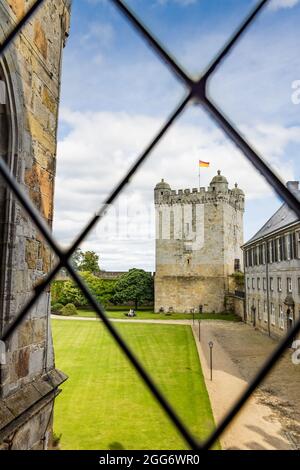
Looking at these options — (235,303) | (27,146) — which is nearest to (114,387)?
(27,146)

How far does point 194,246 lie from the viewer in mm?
41812

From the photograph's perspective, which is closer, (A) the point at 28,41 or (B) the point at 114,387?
(A) the point at 28,41

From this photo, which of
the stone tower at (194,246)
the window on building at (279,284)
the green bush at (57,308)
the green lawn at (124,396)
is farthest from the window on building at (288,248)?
the green bush at (57,308)

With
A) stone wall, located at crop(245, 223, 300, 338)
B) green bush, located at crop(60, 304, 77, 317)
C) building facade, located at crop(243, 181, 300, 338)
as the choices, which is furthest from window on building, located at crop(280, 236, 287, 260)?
green bush, located at crop(60, 304, 77, 317)

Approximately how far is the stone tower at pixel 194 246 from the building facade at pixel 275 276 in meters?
7.91

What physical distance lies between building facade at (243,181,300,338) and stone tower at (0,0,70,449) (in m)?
14.3

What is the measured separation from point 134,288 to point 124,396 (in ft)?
100.0

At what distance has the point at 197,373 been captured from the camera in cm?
1569

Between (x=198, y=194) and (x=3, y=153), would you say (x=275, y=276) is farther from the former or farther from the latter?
(x=3, y=153)

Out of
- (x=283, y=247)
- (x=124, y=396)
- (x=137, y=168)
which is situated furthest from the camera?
(x=283, y=247)

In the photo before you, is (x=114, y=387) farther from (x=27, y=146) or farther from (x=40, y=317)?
(x=27, y=146)

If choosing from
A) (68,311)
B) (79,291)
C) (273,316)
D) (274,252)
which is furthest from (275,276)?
(79,291)

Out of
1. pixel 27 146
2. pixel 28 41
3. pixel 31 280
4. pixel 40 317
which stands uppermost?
pixel 28 41

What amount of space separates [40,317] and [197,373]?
13.0 m
